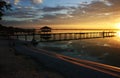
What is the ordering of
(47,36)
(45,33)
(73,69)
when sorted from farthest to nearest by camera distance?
(45,33)
(47,36)
(73,69)

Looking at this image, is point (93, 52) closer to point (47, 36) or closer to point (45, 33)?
point (47, 36)

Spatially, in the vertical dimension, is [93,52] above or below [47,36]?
below

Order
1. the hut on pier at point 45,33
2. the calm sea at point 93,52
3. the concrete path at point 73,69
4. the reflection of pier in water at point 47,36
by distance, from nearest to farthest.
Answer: the concrete path at point 73,69 < the calm sea at point 93,52 < the reflection of pier in water at point 47,36 < the hut on pier at point 45,33

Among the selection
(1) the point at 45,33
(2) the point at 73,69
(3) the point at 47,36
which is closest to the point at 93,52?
(2) the point at 73,69

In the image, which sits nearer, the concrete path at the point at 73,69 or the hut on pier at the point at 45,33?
the concrete path at the point at 73,69

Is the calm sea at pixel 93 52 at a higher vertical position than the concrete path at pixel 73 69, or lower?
lower

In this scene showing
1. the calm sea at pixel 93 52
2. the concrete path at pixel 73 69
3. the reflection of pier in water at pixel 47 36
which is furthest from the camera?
the reflection of pier in water at pixel 47 36

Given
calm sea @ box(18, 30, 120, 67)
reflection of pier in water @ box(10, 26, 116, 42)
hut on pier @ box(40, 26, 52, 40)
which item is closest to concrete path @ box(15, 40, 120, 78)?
calm sea @ box(18, 30, 120, 67)

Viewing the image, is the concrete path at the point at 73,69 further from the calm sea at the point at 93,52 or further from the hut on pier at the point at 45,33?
the hut on pier at the point at 45,33

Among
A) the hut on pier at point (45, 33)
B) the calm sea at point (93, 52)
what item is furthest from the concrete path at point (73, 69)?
the hut on pier at point (45, 33)

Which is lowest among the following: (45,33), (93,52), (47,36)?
(93,52)

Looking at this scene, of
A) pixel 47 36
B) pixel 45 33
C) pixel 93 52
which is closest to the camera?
pixel 93 52

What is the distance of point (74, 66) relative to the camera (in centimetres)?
965

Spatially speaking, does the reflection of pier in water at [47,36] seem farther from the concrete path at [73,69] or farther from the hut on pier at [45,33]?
the concrete path at [73,69]
